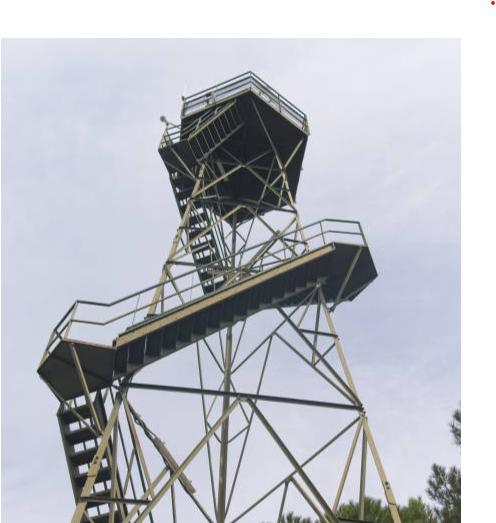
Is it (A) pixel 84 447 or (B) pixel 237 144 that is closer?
(A) pixel 84 447

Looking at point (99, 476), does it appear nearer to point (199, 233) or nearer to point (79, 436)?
point (79, 436)

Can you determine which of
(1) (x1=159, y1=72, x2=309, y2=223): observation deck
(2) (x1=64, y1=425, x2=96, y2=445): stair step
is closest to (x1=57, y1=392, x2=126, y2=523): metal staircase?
(2) (x1=64, y1=425, x2=96, y2=445): stair step

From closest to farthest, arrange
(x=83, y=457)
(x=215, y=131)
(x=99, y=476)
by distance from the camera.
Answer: (x=99, y=476), (x=83, y=457), (x=215, y=131)

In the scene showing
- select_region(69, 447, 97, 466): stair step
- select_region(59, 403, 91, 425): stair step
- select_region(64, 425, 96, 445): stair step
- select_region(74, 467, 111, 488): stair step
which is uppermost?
select_region(59, 403, 91, 425): stair step

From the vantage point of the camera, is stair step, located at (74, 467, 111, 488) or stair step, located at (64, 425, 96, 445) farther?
stair step, located at (64, 425, 96, 445)

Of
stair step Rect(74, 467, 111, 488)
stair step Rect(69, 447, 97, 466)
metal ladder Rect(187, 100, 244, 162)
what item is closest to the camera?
stair step Rect(74, 467, 111, 488)

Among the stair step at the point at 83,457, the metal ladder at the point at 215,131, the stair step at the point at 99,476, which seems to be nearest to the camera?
the stair step at the point at 99,476

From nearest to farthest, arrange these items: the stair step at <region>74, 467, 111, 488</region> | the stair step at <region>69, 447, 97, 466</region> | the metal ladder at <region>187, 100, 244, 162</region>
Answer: the stair step at <region>74, 467, 111, 488</region>, the stair step at <region>69, 447, 97, 466</region>, the metal ladder at <region>187, 100, 244, 162</region>

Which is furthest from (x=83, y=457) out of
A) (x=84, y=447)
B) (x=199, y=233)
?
(x=199, y=233)

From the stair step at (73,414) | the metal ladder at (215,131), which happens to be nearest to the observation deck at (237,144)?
the metal ladder at (215,131)

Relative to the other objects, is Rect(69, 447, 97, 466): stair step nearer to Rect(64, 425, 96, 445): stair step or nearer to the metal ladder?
Rect(64, 425, 96, 445): stair step

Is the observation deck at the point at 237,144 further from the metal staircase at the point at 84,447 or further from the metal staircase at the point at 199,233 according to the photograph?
the metal staircase at the point at 84,447

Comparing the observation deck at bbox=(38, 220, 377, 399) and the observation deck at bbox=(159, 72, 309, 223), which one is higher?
the observation deck at bbox=(159, 72, 309, 223)
